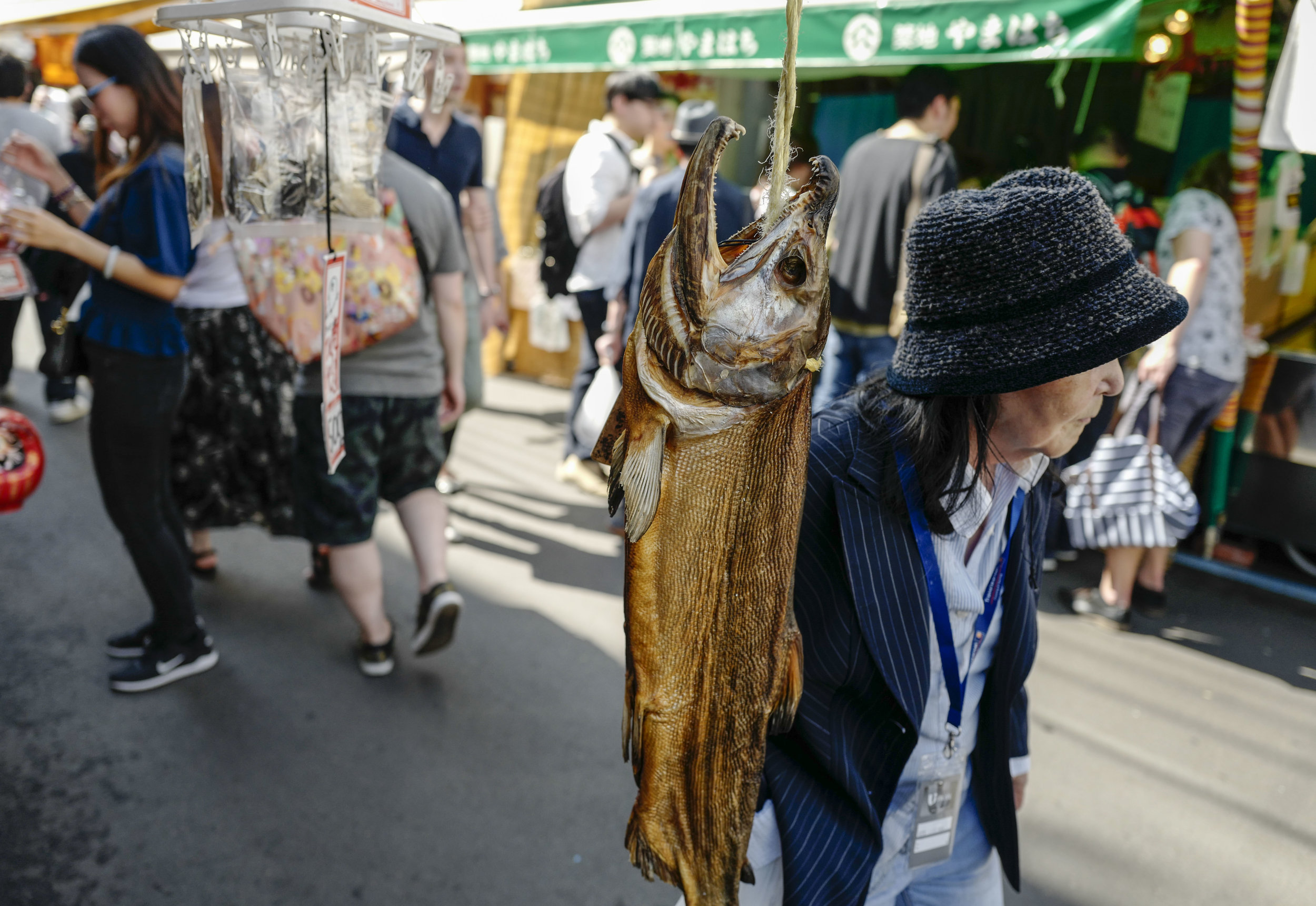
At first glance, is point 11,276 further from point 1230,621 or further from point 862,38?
point 1230,621

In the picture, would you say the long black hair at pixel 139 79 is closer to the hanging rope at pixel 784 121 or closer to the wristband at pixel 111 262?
the wristband at pixel 111 262

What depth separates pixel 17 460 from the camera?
2406 mm

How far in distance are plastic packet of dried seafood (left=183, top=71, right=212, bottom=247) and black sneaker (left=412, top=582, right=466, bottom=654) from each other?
1.73 meters

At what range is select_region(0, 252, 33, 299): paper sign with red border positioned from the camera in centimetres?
265

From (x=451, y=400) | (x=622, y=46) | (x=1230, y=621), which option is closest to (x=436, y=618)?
(x=451, y=400)

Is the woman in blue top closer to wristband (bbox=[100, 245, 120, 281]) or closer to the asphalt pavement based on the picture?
wristband (bbox=[100, 245, 120, 281])

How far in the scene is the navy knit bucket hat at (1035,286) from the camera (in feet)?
3.21

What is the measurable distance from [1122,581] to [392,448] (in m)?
3.21

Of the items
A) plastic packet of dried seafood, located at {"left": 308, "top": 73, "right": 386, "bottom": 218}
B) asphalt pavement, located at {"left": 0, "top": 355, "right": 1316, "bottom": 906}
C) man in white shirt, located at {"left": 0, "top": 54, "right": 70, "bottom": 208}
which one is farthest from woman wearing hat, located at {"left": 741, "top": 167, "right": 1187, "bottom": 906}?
man in white shirt, located at {"left": 0, "top": 54, "right": 70, "bottom": 208}

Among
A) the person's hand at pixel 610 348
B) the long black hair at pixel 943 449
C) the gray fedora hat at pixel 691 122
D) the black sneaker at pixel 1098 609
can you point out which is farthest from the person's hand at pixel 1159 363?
the long black hair at pixel 943 449

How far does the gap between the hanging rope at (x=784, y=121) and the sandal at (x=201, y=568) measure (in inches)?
146

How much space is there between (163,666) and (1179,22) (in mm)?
5322

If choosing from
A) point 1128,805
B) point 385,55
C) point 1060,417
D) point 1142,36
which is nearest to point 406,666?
point 385,55

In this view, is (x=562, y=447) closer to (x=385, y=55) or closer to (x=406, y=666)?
(x=406, y=666)
